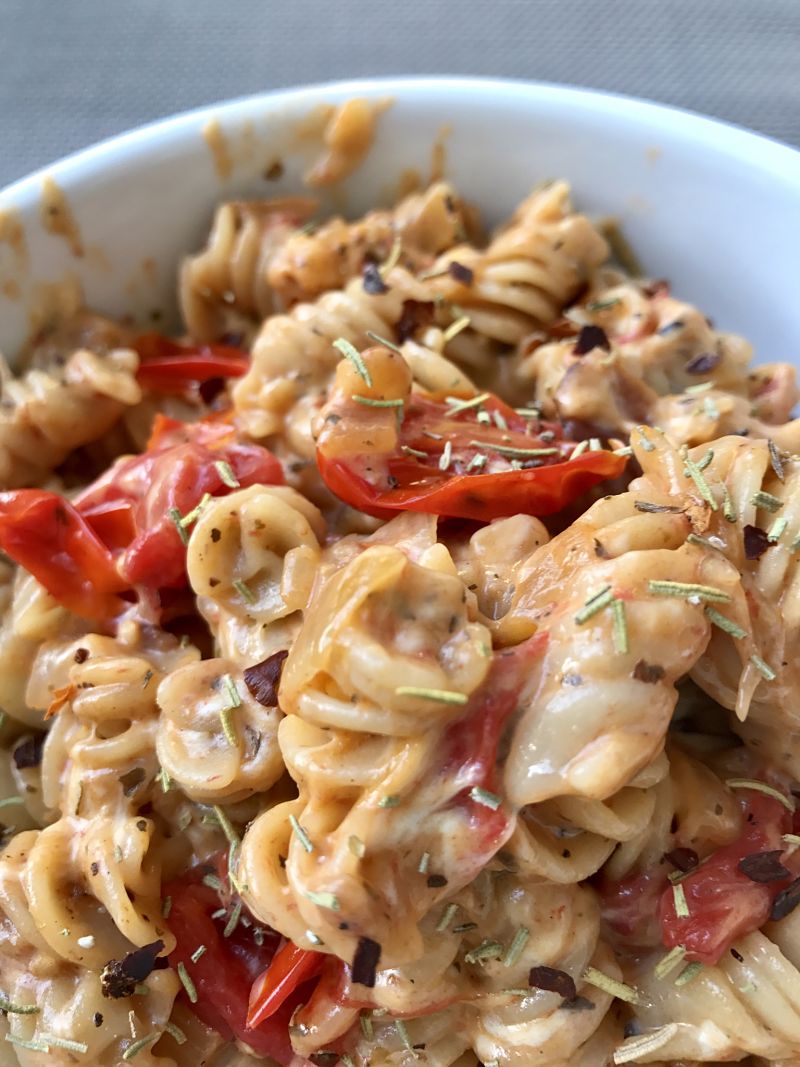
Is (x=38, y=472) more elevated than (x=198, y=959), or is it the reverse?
(x=38, y=472)

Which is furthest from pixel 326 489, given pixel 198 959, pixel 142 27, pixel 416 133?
pixel 142 27

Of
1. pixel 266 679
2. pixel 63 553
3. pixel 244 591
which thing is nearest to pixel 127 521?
pixel 63 553

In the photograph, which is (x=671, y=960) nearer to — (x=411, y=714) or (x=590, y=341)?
(x=411, y=714)

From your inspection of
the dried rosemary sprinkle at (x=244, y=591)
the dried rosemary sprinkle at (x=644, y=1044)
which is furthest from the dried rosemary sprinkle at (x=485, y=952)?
the dried rosemary sprinkle at (x=244, y=591)

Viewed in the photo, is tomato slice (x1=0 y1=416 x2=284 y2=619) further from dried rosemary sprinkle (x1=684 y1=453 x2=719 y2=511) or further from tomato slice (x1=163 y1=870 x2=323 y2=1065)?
dried rosemary sprinkle (x1=684 y1=453 x2=719 y2=511)

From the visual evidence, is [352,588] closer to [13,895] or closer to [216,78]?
[13,895]

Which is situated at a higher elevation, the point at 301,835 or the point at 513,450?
the point at 513,450

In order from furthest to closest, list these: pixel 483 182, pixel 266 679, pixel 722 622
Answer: pixel 483 182
pixel 266 679
pixel 722 622
